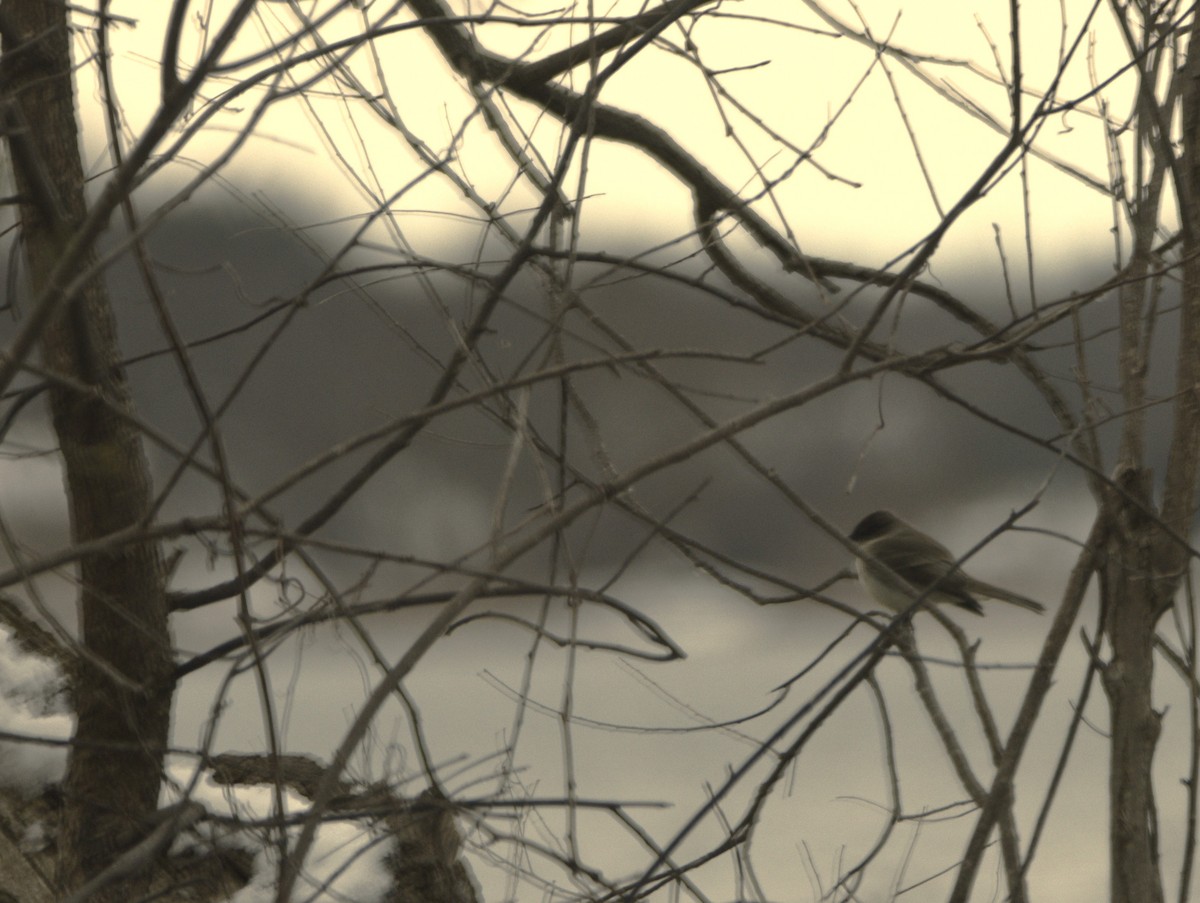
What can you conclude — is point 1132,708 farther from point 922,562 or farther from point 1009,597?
point 1009,597

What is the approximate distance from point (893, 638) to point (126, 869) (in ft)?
2.29

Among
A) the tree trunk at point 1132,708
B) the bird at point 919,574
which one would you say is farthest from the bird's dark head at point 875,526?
the tree trunk at point 1132,708

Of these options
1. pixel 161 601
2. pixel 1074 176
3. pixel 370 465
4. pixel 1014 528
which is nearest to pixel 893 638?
pixel 1014 528

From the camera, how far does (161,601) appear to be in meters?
1.47

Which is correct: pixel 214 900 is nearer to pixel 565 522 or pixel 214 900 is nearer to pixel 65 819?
pixel 65 819

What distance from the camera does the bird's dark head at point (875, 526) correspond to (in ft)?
9.95

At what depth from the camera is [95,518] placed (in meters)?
1.42

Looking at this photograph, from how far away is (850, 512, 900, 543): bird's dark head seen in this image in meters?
3.03

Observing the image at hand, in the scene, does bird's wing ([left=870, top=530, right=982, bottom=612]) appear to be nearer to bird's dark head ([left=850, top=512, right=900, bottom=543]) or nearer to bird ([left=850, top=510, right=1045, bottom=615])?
bird ([left=850, top=510, right=1045, bottom=615])

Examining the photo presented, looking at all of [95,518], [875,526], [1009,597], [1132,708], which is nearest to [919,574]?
[1009,597]

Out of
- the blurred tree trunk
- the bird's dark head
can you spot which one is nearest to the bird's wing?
the bird's dark head

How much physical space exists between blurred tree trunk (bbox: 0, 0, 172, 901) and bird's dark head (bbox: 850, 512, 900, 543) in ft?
6.58

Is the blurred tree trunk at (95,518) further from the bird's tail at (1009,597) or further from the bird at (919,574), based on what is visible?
the bird's tail at (1009,597)

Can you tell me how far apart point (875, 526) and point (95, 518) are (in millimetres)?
2109
